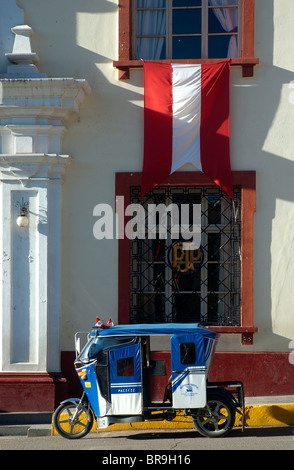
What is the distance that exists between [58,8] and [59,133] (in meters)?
2.00

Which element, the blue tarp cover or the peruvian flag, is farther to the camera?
the peruvian flag

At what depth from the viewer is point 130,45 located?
13.4 m

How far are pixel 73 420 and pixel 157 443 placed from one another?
1.18m

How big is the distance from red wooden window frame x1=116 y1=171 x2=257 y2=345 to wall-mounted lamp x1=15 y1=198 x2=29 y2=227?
1.43m

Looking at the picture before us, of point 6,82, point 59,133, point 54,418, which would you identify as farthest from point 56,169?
point 54,418

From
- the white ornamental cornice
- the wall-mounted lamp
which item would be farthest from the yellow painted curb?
the white ornamental cornice

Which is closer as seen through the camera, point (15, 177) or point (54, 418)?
point (54, 418)

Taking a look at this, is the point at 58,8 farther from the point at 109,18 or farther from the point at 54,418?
the point at 54,418


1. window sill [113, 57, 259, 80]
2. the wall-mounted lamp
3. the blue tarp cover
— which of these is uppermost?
window sill [113, 57, 259, 80]

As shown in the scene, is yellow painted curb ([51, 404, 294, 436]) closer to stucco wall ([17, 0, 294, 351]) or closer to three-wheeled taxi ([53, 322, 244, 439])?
three-wheeled taxi ([53, 322, 244, 439])

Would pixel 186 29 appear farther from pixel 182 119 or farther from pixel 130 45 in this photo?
pixel 182 119

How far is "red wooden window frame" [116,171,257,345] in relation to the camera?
13.0 metres

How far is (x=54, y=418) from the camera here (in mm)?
11453

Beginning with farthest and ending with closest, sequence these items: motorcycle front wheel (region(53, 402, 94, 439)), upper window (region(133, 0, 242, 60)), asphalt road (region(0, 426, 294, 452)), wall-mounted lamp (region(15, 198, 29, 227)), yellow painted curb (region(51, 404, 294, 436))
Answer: upper window (region(133, 0, 242, 60)) → wall-mounted lamp (region(15, 198, 29, 227)) → yellow painted curb (region(51, 404, 294, 436)) → motorcycle front wheel (region(53, 402, 94, 439)) → asphalt road (region(0, 426, 294, 452))
